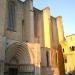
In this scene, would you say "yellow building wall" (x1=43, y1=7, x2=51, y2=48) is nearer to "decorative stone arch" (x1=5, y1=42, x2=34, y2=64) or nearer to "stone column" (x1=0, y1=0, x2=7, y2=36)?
"decorative stone arch" (x1=5, y1=42, x2=34, y2=64)

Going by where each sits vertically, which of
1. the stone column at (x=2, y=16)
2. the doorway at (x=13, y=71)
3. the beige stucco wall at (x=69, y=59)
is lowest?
the doorway at (x=13, y=71)

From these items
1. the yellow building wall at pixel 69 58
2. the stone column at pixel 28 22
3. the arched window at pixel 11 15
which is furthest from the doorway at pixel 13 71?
the yellow building wall at pixel 69 58

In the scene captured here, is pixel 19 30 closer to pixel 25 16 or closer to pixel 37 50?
pixel 25 16

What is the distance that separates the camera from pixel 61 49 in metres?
23.1

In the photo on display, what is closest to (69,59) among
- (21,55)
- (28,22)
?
(28,22)

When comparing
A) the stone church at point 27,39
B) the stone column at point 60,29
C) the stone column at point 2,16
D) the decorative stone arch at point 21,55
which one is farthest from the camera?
the stone column at point 60,29

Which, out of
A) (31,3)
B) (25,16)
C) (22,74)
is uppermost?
(31,3)

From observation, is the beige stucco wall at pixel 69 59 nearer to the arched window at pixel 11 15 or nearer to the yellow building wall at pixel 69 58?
the yellow building wall at pixel 69 58

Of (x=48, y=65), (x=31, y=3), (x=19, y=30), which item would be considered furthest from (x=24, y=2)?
(x=48, y=65)

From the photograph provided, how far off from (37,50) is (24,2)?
5.68m

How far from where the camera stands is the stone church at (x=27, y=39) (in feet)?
49.6

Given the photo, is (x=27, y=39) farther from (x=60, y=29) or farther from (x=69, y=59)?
(x=69, y=59)

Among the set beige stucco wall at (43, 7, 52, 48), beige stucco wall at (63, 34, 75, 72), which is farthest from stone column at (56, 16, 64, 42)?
beige stucco wall at (43, 7, 52, 48)

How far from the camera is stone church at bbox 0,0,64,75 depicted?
15120mm
